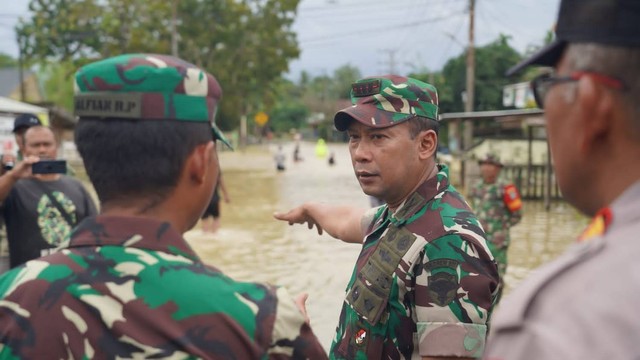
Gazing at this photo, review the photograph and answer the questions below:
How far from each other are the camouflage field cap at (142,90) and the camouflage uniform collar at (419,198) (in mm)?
1086

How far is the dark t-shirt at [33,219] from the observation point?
4305 mm

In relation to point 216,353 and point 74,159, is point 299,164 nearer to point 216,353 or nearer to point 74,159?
point 74,159

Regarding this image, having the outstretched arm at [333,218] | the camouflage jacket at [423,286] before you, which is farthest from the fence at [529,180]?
the camouflage jacket at [423,286]

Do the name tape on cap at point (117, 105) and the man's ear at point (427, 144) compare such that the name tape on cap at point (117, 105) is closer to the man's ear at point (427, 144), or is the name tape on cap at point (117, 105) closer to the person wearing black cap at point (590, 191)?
the person wearing black cap at point (590, 191)

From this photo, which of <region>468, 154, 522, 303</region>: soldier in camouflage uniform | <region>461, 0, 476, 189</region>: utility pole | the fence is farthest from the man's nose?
<region>461, 0, 476, 189</region>: utility pole

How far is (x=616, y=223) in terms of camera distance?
93 centimetres

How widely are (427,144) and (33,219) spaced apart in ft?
9.71

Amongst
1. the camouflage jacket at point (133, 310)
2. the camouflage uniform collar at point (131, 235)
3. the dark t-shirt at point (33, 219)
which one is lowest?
the dark t-shirt at point (33, 219)

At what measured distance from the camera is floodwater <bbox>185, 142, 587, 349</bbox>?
787 cm

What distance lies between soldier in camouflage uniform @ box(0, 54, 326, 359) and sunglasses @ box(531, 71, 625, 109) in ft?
2.16

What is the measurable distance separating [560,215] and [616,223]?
15.2 metres

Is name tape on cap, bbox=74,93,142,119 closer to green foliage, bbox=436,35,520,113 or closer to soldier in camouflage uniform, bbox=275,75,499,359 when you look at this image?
soldier in camouflage uniform, bbox=275,75,499,359

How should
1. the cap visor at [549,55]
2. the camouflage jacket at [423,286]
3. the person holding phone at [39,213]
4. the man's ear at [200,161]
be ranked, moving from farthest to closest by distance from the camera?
the person holding phone at [39,213]
the camouflage jacket at [423,286]
the man's ear at [200,161]
the cap visor at [549,55]

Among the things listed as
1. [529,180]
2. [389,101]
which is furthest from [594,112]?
[529,180]
